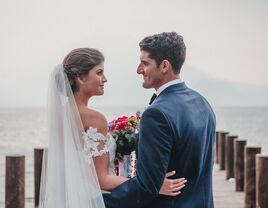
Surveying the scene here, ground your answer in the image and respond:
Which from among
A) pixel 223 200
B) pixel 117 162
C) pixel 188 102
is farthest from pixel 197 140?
pixel 223 200

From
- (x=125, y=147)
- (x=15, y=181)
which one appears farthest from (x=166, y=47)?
(x=15, y=181)

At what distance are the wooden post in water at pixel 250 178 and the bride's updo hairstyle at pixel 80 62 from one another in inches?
314

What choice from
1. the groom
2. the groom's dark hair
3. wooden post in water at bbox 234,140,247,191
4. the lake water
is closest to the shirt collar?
the groom

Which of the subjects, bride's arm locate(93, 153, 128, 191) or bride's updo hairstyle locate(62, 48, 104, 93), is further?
bride's updo hairstyle locate(62, 48, 104, 93)

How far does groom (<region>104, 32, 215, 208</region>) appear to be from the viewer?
4.15 metres

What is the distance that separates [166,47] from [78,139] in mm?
950

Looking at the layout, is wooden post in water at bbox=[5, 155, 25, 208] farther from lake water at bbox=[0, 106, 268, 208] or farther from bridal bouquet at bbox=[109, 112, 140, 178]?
bridal bouquet at bbox=[109, 112, 140, 178]

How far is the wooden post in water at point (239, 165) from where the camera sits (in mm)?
14616

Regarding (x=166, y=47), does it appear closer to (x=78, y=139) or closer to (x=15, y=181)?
(x=78, y=139)

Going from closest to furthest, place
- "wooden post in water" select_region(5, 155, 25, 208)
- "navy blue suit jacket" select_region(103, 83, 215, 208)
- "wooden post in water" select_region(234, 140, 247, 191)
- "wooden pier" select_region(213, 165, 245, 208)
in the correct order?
"navy blue suit jacket" select_region(103, 83, 215, 208)
"wooden post in water" select_region(5, 155, 25, 208)
"wooden pier" select_region(213, 165, 245, 208)
"wooden post in water" select_region(234, 140, 247, 191)

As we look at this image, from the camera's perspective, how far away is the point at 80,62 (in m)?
4.73

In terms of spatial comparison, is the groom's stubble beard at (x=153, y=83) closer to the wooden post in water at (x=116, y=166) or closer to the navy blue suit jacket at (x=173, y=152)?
the navy blue suit jacket at (x=173, y=152)

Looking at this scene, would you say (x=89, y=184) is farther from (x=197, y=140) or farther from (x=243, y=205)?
(x=243, y=205)

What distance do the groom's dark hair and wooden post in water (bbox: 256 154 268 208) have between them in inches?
269
